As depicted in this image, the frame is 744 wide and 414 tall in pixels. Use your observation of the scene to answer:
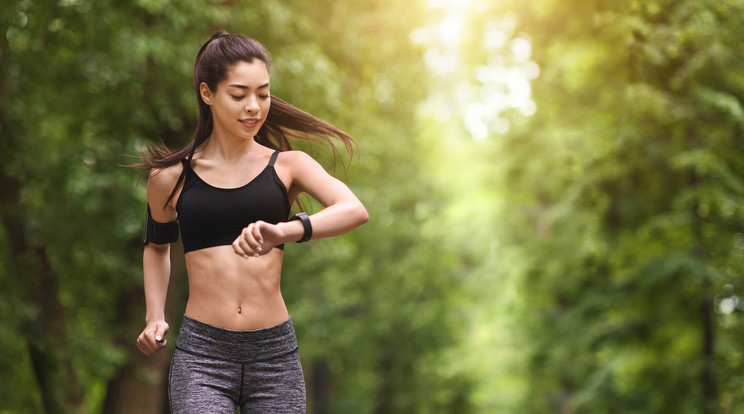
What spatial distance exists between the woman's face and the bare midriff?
0.46 m

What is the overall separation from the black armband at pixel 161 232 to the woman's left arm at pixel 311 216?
52cm

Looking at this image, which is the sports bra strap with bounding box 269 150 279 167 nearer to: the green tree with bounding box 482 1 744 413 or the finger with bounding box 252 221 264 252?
the finger with bounding box 252 221 264 252

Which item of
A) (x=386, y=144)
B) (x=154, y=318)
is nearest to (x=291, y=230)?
(x=154, y=318)

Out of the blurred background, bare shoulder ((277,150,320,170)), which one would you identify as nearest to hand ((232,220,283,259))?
bare shoulder ((277,150,320,170))

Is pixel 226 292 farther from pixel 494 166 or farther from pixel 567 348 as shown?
pixel 494 166

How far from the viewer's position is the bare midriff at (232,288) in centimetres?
324

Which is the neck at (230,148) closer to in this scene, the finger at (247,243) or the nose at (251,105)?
the nose at (251,105)

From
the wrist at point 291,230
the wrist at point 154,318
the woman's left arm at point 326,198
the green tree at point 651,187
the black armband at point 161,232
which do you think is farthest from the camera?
the green tree at point 651,187

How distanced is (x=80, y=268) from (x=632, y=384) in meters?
8.04

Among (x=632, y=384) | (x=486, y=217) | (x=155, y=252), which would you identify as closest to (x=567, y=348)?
(x=632, y=384)

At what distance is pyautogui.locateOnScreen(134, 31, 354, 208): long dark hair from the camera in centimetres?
328

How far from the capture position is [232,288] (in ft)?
10.6

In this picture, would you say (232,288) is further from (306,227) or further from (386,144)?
(386,144)

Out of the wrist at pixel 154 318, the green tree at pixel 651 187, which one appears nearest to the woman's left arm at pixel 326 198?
the wrist at pixel 154 318
